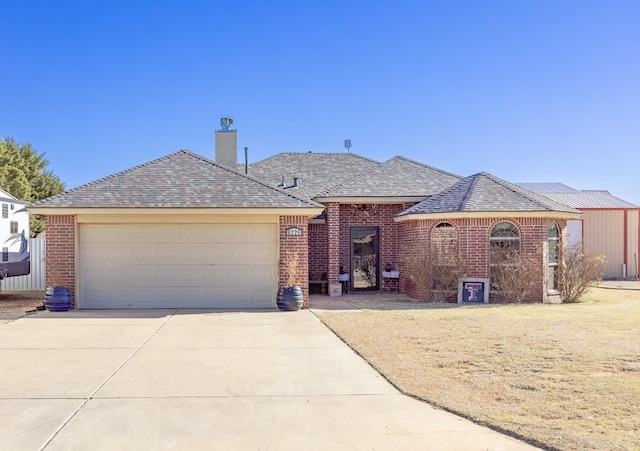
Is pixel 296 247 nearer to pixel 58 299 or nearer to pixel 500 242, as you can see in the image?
pixel 500 242

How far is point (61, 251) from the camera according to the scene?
43.8ft

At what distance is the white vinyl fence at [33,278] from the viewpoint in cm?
1992

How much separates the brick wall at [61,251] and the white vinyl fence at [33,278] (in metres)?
7.41

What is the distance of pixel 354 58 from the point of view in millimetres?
16344

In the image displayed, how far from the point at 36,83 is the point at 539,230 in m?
18.0

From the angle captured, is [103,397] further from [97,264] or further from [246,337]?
[97,264]

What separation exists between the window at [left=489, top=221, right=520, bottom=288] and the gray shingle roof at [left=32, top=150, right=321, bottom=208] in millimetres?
5124

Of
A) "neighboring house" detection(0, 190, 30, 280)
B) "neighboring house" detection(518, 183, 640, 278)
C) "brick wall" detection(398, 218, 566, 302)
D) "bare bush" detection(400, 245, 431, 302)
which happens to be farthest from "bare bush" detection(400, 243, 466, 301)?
"neighboring house" detection(518, 183, 640, 278)

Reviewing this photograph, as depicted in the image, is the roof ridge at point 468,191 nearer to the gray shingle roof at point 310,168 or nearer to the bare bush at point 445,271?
the bare bush at point 445,271

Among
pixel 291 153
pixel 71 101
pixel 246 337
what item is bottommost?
pixel 246 337

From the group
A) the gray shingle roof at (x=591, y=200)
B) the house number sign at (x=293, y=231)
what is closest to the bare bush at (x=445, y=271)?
the house number sign at (x=293, y=231)

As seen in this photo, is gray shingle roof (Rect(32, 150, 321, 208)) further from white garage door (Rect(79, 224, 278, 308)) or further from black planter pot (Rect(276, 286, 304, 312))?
black planter pot (Rect(276, 286, 304, 312))

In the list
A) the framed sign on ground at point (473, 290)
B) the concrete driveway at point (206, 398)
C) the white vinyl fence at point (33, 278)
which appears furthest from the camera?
the white vinyl fence at point (33, 278)

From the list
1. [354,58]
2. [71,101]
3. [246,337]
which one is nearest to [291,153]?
[354,58]
